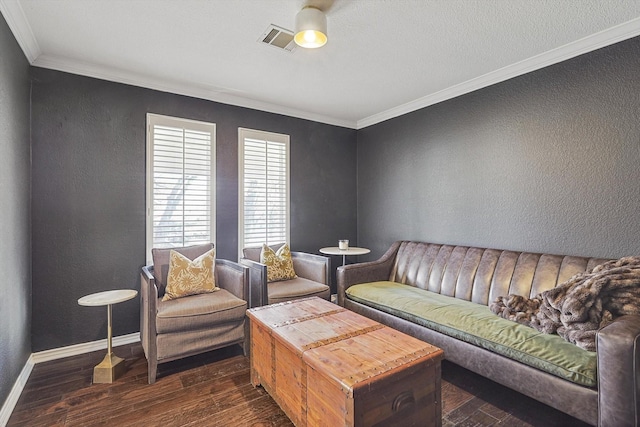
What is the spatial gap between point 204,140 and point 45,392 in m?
2.49

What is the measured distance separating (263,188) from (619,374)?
3.35 m

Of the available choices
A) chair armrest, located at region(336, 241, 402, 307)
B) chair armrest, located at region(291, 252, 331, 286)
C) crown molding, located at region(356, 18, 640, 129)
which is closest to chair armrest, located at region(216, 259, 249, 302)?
chair armrest, located at region(291, 252, 331, 286)

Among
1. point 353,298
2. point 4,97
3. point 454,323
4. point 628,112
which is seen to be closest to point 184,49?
point 4,97

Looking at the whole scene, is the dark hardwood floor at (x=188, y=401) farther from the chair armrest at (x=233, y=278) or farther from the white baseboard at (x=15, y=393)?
the chair armrest at (x=233, y=278)

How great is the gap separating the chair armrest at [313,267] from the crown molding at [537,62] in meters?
2.16

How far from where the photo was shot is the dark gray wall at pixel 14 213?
1.98 metres

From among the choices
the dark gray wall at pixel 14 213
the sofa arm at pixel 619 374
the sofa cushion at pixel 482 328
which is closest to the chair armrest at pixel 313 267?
the sofa cushion at pixel 482 328

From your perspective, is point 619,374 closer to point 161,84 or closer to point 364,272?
point 364,272

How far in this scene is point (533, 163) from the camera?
9.09ft

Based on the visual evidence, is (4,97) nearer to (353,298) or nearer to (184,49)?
(184,49)

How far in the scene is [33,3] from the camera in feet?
6.55

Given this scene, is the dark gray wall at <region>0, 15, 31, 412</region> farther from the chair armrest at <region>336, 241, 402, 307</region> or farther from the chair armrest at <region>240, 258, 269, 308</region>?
the chair armrest at <region>336, 241, 402, 307</region>

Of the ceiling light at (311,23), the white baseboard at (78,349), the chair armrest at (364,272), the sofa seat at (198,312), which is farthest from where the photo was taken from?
the chair armrest at (364,272)

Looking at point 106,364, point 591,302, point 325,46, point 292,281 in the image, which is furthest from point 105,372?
point 591,302
